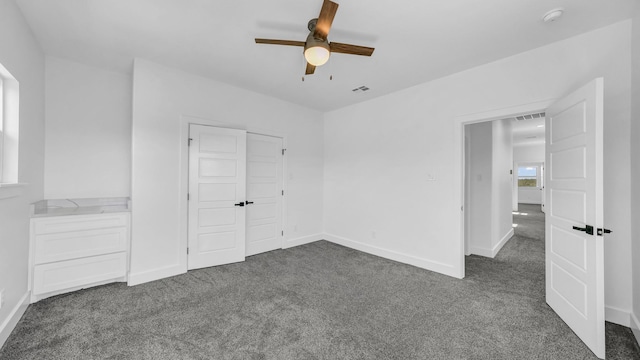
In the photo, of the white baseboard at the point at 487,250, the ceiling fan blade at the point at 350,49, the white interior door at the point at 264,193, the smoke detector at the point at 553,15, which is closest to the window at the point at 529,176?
the white baseboard at the point at 487,250

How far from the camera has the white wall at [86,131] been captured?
121 inches

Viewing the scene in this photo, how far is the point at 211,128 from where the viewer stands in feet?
12.1

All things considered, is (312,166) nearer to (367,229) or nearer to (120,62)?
(367,229)

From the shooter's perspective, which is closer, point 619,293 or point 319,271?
point 619,293

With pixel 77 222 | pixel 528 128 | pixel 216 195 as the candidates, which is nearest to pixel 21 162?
pixel 77 222

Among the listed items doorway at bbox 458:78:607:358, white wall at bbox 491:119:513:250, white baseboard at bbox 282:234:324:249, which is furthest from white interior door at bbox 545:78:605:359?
white baseboard at bbox 282:234:324:249

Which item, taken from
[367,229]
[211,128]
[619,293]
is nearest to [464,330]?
[619,293]

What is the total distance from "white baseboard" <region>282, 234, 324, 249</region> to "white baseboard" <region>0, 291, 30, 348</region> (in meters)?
3.14

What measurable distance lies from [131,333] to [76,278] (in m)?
1.40

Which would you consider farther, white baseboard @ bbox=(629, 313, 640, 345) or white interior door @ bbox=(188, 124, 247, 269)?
white interior door @ bbox=(188, 124, 247, 269)

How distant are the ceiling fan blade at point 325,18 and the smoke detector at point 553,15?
195 centimetres

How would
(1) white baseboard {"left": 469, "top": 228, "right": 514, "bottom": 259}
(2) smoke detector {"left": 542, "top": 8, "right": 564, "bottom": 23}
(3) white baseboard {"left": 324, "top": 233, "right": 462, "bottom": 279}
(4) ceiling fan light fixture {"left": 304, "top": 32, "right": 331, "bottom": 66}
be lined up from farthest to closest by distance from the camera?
(1) white baseboard {"left": 469, "top": 228, "right": 514, "bottom": 259}
(3) white baseboard {"left": 324, "top": 233, "right": 462, "bottom": 279}
(2) smoke detector {"left": 542, "top": 8, "right": 564, "bottom": 23}
(4) ceiling fan light fixture {"left": 304, "top": 32, "right": 331, "bottom": 66}

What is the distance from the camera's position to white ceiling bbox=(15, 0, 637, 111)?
2125mm

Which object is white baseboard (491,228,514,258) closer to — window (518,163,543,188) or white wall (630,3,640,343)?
white wall (630,3,640,343)
